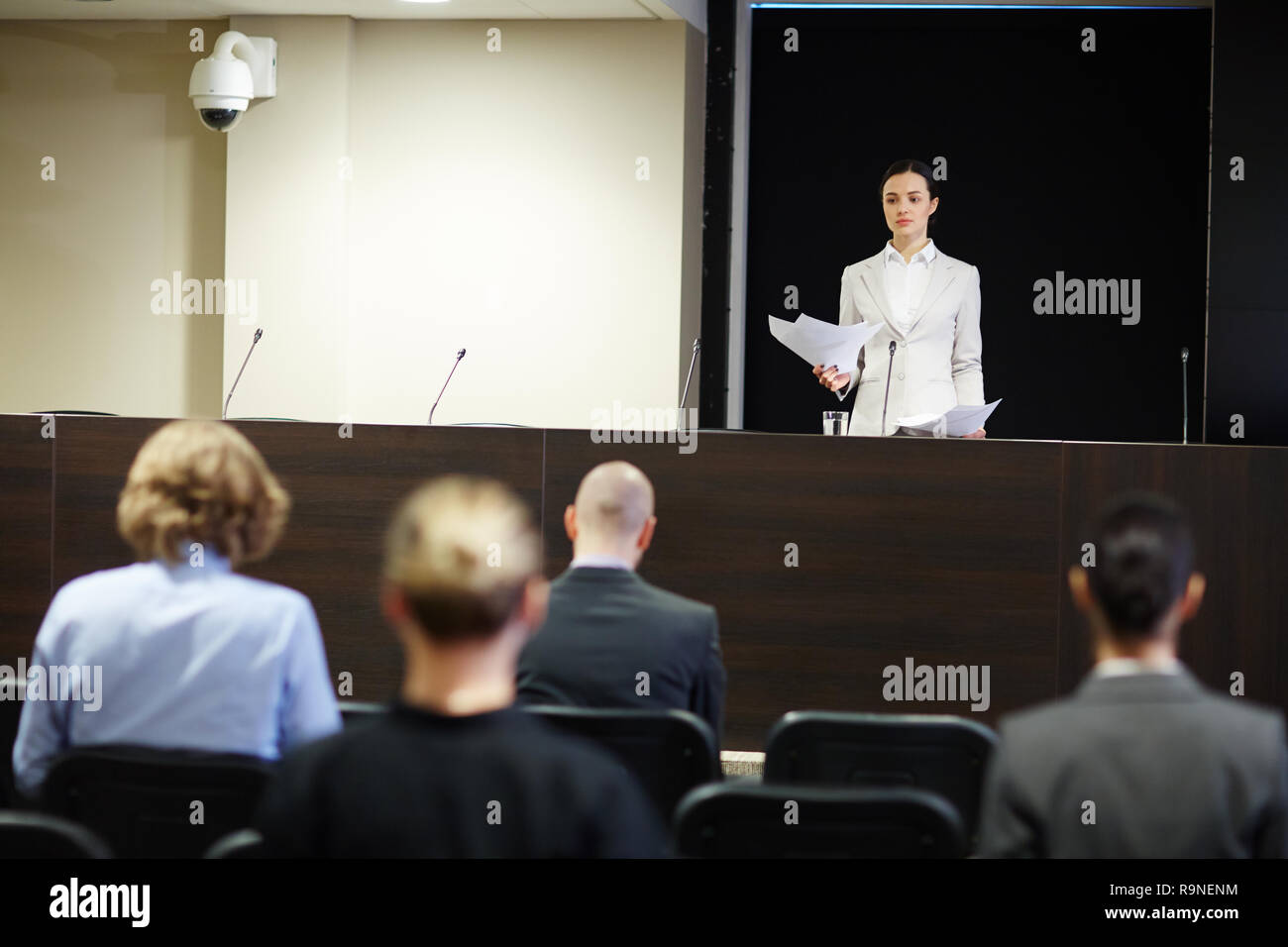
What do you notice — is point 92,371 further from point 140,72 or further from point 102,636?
point 102,636

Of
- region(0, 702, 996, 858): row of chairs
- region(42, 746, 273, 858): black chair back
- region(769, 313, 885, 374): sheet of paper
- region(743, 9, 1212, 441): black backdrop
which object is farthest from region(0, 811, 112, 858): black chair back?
region(743, 9, 1212, 441): black backdrop

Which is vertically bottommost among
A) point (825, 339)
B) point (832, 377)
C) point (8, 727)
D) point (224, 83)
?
point (8, 727)

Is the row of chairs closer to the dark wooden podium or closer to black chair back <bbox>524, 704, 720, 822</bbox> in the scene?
black chair back <bbox>524, 704, 720, 822</bbox>

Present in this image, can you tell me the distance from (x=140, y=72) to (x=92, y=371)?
5.00ft

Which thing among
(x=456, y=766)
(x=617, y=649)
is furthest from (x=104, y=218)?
(x=456, y=766)

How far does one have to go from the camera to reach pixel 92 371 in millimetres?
7883

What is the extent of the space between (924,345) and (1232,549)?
4.37 ft

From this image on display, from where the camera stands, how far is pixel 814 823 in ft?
6.58

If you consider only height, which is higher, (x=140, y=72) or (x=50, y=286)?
(x=140, y=72)

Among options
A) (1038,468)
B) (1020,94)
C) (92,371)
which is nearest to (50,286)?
(92,371)

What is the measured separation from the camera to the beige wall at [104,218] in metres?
7.71

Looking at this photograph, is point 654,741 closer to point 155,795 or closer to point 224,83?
point 155,795

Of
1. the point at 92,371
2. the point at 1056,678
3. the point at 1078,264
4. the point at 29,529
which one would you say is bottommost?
the point at 1056,678

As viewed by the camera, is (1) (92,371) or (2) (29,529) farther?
(1) (92,371)
